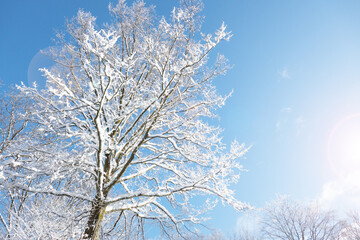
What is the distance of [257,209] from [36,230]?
202 inches

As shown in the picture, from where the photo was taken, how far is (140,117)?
5.68 m

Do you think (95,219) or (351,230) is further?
(351,230)

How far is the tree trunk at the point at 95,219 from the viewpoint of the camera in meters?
4.30

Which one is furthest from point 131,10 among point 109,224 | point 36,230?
point 109,224

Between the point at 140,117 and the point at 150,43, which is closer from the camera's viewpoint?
the point at 150,43

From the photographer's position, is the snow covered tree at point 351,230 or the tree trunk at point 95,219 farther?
the snow covered tree at point 351,230

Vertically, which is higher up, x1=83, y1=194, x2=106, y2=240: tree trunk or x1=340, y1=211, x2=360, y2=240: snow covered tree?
x1=340, y1=211, x2=360, y2=240: snow covered tree

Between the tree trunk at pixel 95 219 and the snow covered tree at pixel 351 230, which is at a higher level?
the snow covered tree at pixel 351 230

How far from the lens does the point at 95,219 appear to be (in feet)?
14.6

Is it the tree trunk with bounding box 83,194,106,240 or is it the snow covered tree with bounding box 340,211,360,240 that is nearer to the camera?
the tree trunk with bounding box 83,194,106,240

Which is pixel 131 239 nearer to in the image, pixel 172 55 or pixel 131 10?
pixel 172 55

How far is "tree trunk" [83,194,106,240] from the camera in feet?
14.1

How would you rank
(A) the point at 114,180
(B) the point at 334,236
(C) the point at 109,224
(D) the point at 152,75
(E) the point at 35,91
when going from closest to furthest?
(E) the point at 35,91 → (A) the point at 114,180 → (D) the point at 152,75 → (C) the point at 109,224 → (B) the point at 334,236

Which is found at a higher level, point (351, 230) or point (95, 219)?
point (351, 230)
